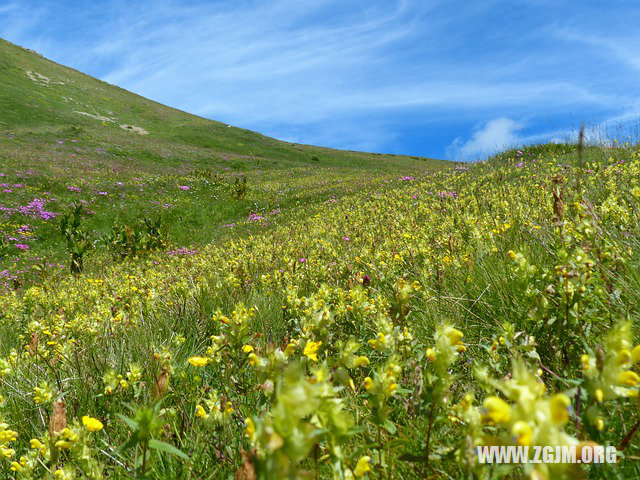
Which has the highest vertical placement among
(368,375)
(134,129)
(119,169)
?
(134,129)

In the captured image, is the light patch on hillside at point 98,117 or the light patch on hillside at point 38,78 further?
the light patch on hillside at point 38,78

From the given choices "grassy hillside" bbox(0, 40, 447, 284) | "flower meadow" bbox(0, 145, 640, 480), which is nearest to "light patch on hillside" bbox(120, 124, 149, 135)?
"grassy hillside" bbox(0, 40, 447, 284)

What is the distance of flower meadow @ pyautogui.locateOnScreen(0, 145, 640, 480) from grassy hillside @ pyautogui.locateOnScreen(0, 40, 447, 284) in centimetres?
1001

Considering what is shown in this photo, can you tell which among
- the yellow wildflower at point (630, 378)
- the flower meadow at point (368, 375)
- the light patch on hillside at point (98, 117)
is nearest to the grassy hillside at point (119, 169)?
the light patch on hillside at point (98, 117)

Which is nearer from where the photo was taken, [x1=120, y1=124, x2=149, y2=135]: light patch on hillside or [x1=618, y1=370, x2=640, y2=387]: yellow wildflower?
[x1=618, y1=370, x2=640, y2=387]: yellow wildflower

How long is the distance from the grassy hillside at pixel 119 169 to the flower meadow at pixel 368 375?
10.0 metres

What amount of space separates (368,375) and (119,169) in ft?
106

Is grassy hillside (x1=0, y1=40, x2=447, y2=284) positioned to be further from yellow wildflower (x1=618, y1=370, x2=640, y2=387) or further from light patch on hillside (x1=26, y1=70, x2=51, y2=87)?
yellow wildflower (x1=618, y1=370, x2=640, y2=387)

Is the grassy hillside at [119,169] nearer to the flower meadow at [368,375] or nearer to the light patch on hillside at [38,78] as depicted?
the light patch on hillside at [38,78]

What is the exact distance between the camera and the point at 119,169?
97.0ft

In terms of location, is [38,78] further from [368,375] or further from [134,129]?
[368,375]

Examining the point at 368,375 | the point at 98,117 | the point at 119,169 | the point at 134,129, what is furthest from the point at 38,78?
the point at 368,375

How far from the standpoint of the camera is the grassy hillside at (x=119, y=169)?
16.6 m

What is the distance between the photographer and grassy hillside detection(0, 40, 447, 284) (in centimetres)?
1656
